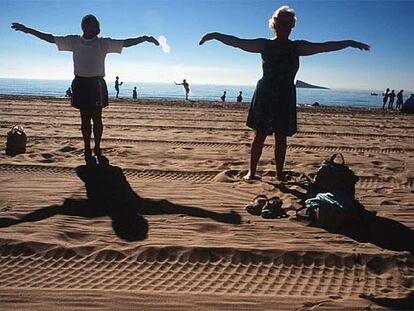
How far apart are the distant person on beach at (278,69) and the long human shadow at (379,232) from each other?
147 cm

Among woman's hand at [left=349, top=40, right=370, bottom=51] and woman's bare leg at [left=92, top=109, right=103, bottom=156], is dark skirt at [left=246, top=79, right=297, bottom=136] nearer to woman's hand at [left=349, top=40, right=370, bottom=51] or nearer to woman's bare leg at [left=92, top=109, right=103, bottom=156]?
woman's hand at [left=349, top=40, right=370, bottom=51]

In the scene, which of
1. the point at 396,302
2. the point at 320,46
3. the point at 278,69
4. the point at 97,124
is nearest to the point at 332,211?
the point at 396,302

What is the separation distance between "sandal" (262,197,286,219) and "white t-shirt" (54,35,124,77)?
2872mm

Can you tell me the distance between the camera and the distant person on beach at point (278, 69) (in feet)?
14.0

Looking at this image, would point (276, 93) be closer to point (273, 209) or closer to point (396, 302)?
point (273, 209)

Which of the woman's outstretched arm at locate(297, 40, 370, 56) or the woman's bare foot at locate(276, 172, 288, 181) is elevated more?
the woman's outstretched arm at locate(297, 40, 370, 56)

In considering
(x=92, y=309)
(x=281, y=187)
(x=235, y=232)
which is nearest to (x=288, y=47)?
(x=281, y=187)

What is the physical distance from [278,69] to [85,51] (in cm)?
246

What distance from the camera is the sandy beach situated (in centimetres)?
217

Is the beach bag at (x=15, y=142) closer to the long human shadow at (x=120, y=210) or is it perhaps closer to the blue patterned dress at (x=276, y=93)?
the long human shadow at (x=120, y=210)

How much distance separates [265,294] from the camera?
221 cm

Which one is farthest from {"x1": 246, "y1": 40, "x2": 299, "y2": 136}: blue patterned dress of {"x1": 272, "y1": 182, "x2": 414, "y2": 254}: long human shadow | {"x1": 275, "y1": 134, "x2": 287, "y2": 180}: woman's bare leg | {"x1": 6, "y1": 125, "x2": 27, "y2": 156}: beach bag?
{"x1": 6, "y1": 125, "x2": 27, "y2": 156}: beach bag

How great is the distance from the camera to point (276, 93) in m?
4.41

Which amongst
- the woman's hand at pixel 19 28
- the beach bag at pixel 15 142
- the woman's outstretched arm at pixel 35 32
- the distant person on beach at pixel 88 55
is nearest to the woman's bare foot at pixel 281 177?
the distant person on beach at pixel 88 55
